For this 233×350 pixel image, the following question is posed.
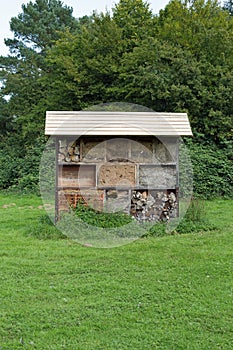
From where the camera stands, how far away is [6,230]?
24.3 ft

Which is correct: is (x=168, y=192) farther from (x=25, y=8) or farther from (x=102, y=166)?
(x=25, y=8)

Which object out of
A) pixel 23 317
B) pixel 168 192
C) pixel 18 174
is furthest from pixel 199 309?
pixel 18 174

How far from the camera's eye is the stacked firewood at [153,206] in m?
7.56

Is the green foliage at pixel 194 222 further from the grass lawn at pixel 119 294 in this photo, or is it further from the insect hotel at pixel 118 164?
the grass lawn at pixel 119 294

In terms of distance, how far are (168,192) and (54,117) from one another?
2521mm

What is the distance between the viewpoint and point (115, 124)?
24.8 ft

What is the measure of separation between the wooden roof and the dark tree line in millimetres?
5055

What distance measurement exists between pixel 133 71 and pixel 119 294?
12210mm

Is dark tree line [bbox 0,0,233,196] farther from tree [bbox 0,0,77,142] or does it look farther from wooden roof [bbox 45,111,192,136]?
wooden roof [bbox 45,111,192,136]

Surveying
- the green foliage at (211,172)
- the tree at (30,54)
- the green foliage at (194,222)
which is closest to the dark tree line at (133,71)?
the tree at (30,54)

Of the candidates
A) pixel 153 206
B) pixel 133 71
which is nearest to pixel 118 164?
pixel 153 206

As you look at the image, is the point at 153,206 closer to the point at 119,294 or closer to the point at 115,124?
the point at 115,124

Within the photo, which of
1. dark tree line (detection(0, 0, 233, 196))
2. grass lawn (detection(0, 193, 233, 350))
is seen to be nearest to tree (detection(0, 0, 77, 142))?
dark tree line (detection(0, 0, 233, 196))

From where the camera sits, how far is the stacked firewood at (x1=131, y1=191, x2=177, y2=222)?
24.8 feet
